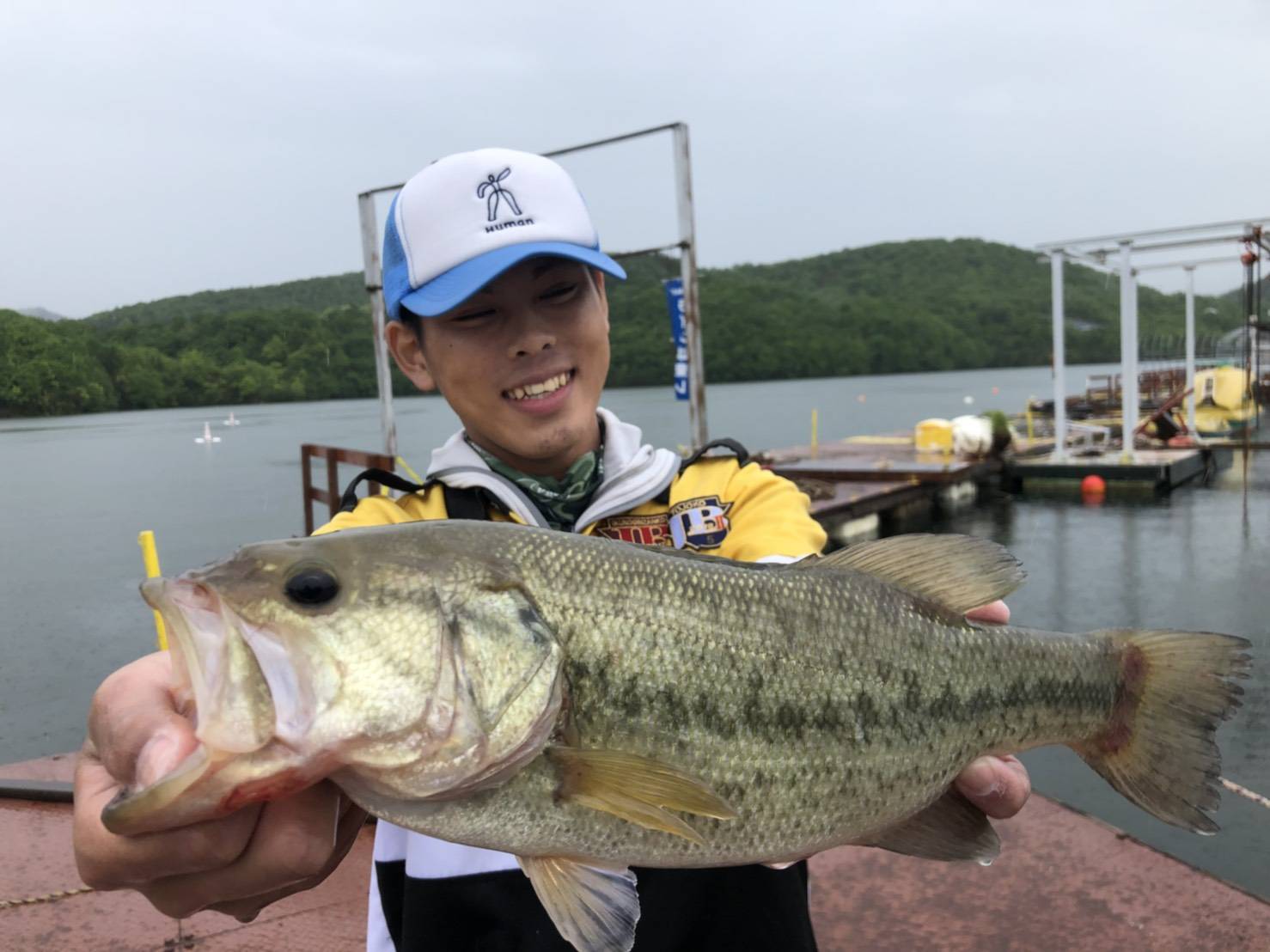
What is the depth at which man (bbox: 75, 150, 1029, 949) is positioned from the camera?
212cm

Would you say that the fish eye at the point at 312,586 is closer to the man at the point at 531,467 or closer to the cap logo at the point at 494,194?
the man at the point at 531,467

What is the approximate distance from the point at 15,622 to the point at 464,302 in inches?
733

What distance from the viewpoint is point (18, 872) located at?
402cm

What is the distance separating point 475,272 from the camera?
7.16 ft

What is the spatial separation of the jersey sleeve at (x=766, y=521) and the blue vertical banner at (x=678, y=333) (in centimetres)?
760

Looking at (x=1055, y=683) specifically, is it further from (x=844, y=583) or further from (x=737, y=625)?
(x=737, y=625)

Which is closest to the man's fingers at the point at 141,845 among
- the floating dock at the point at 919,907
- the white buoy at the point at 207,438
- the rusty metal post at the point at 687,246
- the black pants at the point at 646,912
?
the black pants at the point at 646,912

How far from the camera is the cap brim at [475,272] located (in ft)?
7.09

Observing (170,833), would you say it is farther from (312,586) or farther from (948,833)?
(948,833)

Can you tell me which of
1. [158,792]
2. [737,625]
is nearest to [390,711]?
[158,792]

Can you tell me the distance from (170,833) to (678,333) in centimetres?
996

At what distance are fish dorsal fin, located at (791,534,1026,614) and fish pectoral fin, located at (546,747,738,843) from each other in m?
0.61

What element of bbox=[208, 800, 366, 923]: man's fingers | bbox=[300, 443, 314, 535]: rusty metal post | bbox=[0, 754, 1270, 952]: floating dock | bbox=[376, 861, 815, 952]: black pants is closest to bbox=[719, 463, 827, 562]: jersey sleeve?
bbox=[376, 861, 815, 952]: black pants

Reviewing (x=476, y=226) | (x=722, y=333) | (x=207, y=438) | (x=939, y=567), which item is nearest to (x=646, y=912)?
(x=939, y=567)
